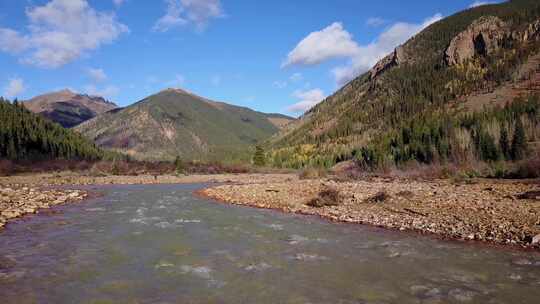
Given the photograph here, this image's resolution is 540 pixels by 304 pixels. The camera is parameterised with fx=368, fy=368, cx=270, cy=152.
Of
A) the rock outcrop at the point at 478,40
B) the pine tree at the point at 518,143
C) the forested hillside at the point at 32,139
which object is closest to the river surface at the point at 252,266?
the pine tree at the point at 518,143

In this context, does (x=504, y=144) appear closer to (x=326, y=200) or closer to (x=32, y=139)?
(x=326, y=200)

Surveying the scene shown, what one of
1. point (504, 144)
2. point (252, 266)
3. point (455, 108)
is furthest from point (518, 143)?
point (455, 108)

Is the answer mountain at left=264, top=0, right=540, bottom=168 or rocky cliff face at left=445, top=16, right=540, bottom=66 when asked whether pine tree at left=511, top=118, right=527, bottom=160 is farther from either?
rocky cliff face at left=445, top=16, right=540, bottom=66

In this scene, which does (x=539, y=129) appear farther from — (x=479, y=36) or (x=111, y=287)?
(x=479, y=36)

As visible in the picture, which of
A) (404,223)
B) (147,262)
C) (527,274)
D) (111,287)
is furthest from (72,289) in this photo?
(404,223)

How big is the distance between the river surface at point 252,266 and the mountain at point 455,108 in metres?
58.3

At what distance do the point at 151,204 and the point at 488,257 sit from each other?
22.8 m

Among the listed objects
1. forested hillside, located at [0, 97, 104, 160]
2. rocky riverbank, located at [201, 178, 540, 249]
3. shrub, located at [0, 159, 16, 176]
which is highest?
forested hillside, located at [0, 97, 104, 160]

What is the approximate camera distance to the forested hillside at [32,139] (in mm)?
91375

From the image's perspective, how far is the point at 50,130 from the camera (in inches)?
4747

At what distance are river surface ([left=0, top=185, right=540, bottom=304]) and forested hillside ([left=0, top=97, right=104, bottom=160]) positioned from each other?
87.1 m

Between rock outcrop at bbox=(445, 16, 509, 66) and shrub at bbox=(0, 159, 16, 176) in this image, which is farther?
rock outcrop at bbox=(445, 16, 509, 66)

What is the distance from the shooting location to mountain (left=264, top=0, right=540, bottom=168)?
271 feet

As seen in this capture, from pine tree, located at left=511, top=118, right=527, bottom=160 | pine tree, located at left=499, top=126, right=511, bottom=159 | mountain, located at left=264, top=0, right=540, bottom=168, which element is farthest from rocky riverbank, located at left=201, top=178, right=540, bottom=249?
pine tree, located at left=499, top=126, right=511, bottom=159
